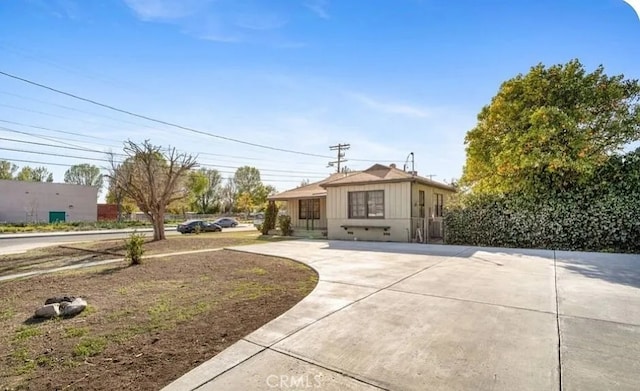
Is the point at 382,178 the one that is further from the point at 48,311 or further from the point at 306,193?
the point at 48,311

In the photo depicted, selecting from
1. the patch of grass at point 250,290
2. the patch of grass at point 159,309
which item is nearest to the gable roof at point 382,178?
the patch of grass at point 250,290

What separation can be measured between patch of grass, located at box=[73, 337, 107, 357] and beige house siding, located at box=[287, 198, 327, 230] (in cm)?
1641

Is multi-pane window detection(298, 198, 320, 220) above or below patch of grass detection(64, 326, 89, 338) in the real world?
above

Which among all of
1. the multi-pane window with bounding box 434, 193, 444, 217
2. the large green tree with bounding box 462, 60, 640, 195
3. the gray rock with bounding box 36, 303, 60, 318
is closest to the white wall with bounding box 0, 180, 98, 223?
the gray rock with bounding box 36, 303, 60, 318

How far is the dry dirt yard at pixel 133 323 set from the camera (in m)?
2.75

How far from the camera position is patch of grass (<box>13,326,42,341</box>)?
3576 millimetres

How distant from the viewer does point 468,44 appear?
27.3ft

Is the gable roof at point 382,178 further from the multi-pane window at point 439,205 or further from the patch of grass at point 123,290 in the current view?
the patch of grass at point 123,290

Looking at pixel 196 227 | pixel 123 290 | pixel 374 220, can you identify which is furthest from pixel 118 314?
pixel 196 227

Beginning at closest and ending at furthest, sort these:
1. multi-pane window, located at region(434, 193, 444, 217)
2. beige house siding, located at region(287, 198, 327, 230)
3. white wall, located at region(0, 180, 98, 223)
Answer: multi-pane window, located at region(434, 193, 444, 217) → beige house siding, located at region(287, 198, 327, 230) → white wall, located at region(0, 180, 98, 223)

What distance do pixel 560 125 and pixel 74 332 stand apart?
13.6 m

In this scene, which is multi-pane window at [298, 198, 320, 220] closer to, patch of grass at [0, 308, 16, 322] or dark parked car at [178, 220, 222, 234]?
dark parked car at [178, 220, 222, 234]

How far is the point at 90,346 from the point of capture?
10.8 feet

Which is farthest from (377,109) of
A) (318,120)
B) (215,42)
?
(215,42)
